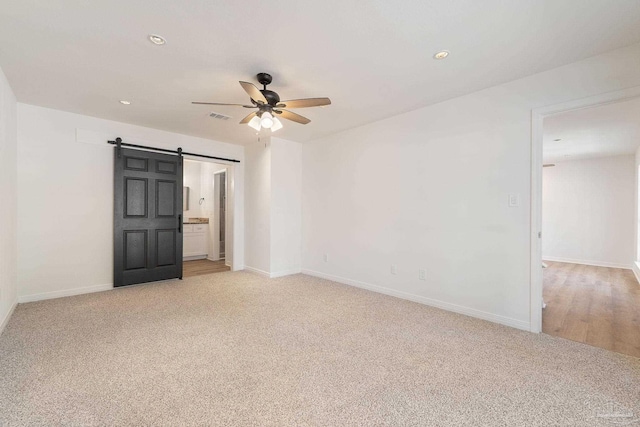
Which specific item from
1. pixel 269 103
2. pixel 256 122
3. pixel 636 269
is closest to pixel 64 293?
pixel 256 122

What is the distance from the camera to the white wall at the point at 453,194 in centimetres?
284

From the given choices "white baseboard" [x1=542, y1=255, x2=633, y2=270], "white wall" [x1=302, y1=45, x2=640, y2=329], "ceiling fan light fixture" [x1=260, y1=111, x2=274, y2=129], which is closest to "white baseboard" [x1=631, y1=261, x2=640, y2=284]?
"white baseboard" [x1=542, y1=255, x2=633, y2=270]

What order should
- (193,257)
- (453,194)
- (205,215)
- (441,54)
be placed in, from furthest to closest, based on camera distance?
(205,215)
(193,257)
(453,194)
(441,54)

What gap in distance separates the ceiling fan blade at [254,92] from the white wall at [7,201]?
242 cm

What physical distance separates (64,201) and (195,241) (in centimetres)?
320

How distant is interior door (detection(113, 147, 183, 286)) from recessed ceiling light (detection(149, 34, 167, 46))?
2623mm

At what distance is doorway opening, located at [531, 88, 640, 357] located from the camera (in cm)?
277

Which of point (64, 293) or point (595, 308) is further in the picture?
point (64, 293)

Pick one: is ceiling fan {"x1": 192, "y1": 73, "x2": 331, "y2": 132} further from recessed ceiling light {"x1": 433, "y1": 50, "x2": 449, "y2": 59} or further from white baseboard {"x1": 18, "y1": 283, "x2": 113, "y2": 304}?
white baseboard {"x1": 18, "y1": 283, "x2": 113, "y2": 304}

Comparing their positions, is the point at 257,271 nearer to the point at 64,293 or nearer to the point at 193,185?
the point at 64,293

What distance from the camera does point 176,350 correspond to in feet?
7.70

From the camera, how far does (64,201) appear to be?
3877 millimetres

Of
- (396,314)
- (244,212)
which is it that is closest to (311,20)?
(396,314)

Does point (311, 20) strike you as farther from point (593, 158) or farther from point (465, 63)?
point (593, 158)
